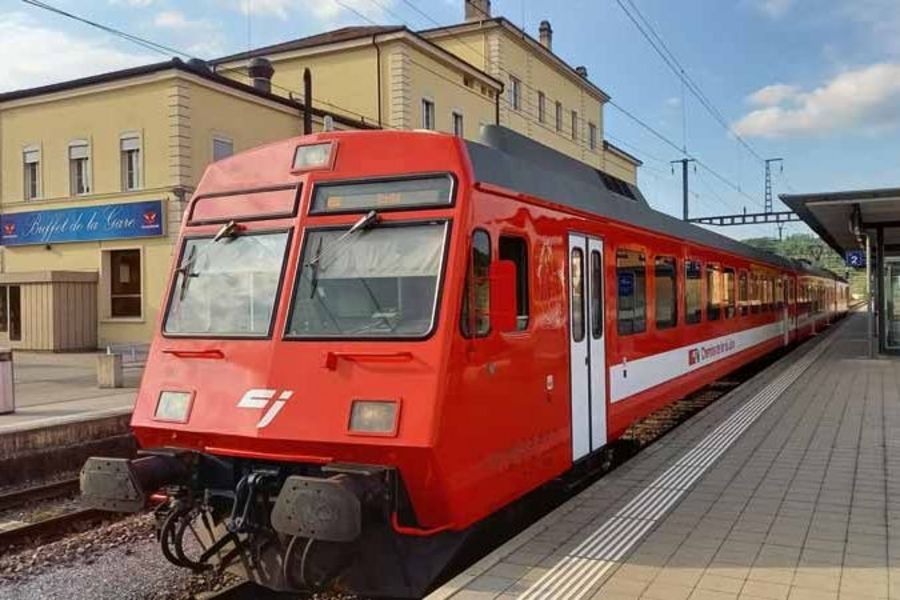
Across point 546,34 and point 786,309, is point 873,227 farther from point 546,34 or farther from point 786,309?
point 546,34

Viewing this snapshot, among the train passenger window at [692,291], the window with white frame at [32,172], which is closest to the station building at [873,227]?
the train passenger window at [692,291]

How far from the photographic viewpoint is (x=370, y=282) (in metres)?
5.05

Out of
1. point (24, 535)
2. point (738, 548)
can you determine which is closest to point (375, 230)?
point (738, 548)

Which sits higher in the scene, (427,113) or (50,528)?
(427,113)

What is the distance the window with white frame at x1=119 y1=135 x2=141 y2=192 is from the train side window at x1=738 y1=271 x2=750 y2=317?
17.2 m

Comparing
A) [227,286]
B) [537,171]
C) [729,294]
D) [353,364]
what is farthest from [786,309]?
[353,364]

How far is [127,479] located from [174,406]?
61cm

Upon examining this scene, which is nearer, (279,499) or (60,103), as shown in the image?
(279,499)

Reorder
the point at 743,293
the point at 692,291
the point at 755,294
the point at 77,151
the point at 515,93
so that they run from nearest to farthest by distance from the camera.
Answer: the point at 692,291 → the point at 743,293 → the point at 755,294 → the point at 77,151 → the point at 515,93

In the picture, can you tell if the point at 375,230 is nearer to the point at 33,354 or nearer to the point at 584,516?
the point at 584,516

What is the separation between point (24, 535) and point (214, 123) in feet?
60.3

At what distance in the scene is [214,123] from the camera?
936 inches

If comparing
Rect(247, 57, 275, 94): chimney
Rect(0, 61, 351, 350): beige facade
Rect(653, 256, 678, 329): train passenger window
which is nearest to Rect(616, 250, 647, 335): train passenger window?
Rect(653, 256, 678, 329): train passenger window

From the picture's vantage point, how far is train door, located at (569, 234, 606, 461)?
21.9 feet
